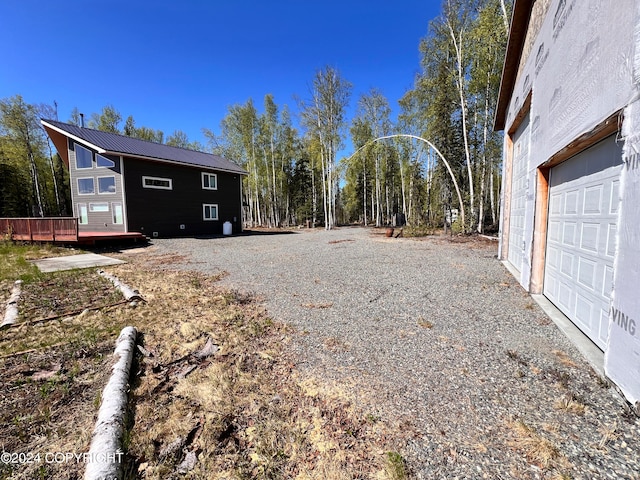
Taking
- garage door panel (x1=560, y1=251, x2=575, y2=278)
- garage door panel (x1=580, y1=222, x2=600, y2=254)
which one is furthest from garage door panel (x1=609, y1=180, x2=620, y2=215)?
garage door panel (x1=560, y1=251, x2=575, y2=278)

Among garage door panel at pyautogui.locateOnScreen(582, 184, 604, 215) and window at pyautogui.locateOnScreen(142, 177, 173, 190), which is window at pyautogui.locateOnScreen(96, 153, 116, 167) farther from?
garage door panel at pyautogui.locateOnScreen(582, 184, 604, 215)

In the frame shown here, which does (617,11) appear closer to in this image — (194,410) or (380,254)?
(194,410)

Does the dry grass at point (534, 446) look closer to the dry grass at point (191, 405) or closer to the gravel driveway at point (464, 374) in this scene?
the gravel driveway at point (464, 374)

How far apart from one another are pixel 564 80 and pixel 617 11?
1261 millimetres

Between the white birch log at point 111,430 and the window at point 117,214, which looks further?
the window at point 117,214

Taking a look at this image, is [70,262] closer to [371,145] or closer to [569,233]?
[569,233]

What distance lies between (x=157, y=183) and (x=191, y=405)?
52.8 ft

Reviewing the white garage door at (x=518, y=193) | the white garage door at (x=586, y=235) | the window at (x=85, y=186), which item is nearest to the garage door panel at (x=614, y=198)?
the white garage door at (x=586, y=235)

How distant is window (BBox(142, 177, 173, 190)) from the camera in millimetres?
14904

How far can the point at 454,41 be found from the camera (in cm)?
1315

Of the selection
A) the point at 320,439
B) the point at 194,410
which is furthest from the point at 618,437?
the point at 194,410

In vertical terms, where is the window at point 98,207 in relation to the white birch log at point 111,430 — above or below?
above

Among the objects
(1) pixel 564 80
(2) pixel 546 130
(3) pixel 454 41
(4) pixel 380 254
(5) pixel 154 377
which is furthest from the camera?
(3) pixel 454 41

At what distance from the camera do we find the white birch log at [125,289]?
15.1ft
